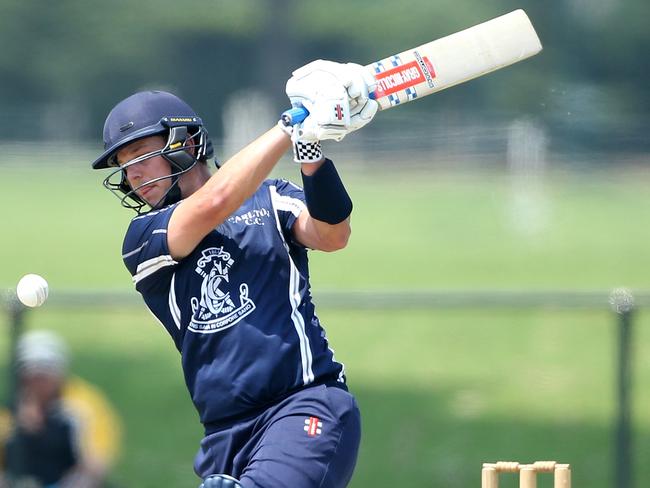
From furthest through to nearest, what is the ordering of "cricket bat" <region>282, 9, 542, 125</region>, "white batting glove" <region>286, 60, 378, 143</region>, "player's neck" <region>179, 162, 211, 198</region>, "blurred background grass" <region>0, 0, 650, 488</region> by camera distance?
1. "blurred background grass" <region>0, 0, 650, 488</region>
2. "player's neck" <region>179, 162, 211, 198</region>
3. "cricket bat" <region>282, 9, 542, 125</region>
4. "white batting glove" <region>286, 60, 378, 143</region>

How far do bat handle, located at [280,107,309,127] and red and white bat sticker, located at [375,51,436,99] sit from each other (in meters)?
0.22

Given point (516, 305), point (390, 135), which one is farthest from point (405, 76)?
point (390, 135)

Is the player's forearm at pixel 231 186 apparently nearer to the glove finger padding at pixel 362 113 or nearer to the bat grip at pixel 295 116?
the bat grip at pixel 295 116

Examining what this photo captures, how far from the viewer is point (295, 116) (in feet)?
9.60

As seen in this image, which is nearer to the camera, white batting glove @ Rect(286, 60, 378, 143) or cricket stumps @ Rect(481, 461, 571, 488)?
white batting glove @ Rect(286, 60, 378, 143)

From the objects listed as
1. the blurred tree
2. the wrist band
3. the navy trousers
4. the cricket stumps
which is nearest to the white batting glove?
the wrist band

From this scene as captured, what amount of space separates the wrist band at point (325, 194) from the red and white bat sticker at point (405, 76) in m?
0.24

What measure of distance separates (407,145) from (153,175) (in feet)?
24.0

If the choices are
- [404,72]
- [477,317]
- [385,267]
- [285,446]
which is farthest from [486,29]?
[385,267]

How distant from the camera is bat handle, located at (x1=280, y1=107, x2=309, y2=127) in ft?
9.59

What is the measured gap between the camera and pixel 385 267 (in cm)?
1030

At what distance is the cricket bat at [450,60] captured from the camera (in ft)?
10.2

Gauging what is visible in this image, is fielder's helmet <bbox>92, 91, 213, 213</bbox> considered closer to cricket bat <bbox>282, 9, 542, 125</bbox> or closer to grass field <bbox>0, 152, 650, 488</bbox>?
cricket bat <bbox>282, 9, 542, 125</bbox>

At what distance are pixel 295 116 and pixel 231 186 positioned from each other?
225 mm
